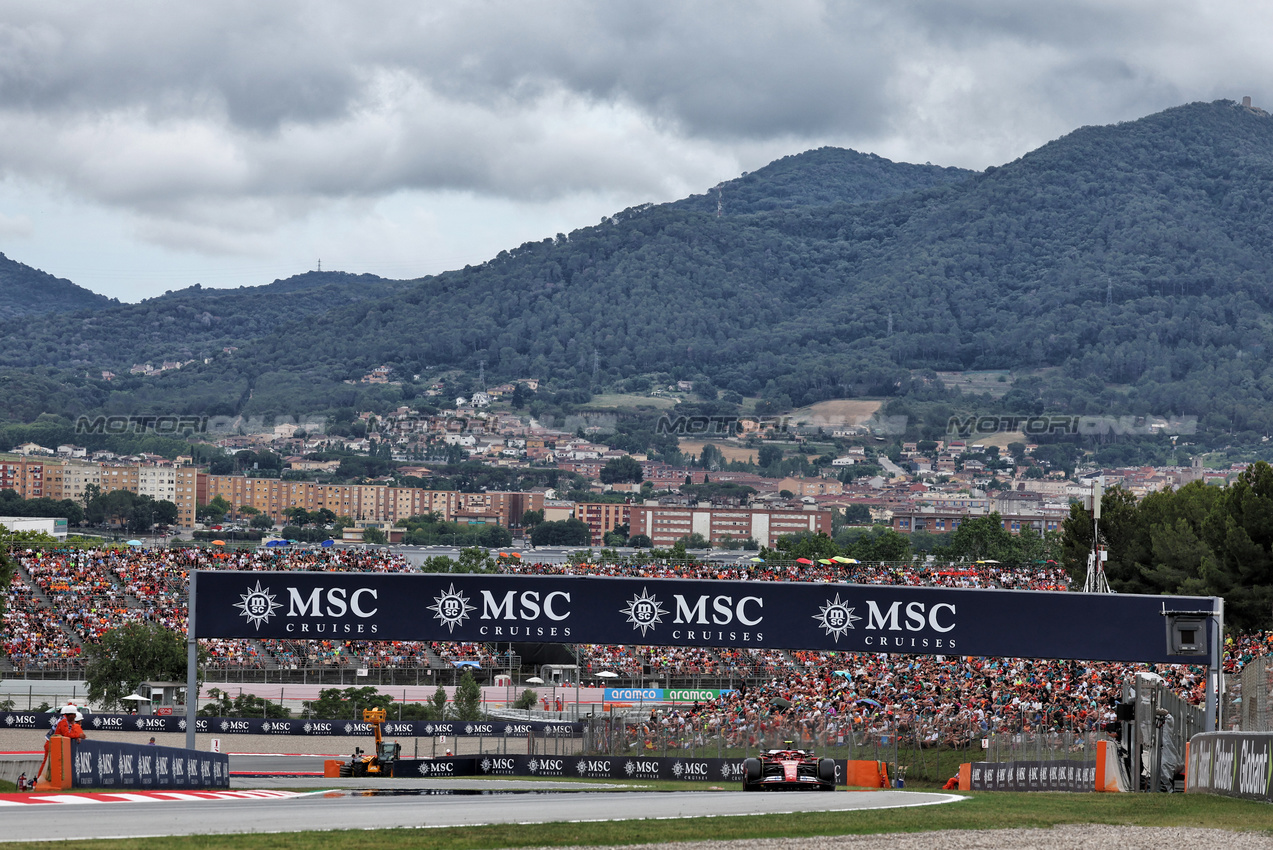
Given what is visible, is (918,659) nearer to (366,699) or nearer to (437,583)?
(366,699)

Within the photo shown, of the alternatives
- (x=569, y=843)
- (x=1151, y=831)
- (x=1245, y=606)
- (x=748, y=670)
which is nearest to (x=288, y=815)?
(x=569, y=843)

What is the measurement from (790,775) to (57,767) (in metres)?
11.9

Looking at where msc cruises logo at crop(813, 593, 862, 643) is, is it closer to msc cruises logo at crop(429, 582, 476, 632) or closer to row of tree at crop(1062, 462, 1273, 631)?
msc cruises logo at crop(429, 582, 476, 632)

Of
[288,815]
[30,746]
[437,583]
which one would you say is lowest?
[30,746]

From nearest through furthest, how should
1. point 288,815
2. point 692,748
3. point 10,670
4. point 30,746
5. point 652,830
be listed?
1. point 652,830
2. point 288,815
3. point 692,748
4. point 30,746
5. point 10,670

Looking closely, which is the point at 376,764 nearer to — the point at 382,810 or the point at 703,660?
the point at 382,810

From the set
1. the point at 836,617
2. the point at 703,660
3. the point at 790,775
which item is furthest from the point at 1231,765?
the point at 703,660

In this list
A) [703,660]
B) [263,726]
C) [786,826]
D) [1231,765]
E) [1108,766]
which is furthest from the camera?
[703,660]

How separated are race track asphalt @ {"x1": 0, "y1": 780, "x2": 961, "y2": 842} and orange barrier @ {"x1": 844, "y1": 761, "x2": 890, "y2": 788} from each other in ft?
24.4

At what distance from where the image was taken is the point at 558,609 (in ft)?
100

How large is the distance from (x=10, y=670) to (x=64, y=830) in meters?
47.0

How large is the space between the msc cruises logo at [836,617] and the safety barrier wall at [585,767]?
4629 millimetres

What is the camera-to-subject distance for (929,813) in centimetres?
1827

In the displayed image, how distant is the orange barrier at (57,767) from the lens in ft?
68.2
